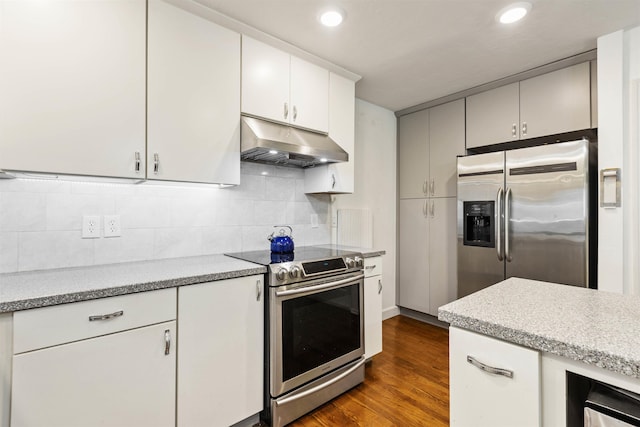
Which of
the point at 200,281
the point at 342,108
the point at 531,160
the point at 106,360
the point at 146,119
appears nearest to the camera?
the point at 106,360

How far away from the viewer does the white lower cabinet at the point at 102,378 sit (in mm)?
1147

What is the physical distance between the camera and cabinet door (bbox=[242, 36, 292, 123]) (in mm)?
2008

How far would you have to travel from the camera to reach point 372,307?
2.42 metres

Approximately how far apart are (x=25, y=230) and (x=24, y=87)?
0.72 metres

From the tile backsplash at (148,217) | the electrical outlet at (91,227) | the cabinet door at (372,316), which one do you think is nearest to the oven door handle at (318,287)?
the cabinet door at (372,316)

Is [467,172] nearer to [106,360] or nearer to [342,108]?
[342,108]

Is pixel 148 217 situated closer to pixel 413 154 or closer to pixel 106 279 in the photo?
pixel 106 279

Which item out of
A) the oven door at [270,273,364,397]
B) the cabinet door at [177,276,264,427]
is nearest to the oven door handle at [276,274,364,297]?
the oven door at [270,273,364,397]

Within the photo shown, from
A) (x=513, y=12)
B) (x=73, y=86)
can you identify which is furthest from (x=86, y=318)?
(x=513, y=12)

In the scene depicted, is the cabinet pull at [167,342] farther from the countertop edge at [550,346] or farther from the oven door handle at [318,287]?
the countertop edge at [550,346]

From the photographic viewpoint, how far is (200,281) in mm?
1535

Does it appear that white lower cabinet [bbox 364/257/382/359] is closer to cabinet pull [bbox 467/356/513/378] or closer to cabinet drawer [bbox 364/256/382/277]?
cabinet drawer [bbox 364/256/382/277]

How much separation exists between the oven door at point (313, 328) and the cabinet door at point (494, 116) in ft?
6.13

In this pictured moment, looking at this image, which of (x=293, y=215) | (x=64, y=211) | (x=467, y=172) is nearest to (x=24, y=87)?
(x=64, y=211)
